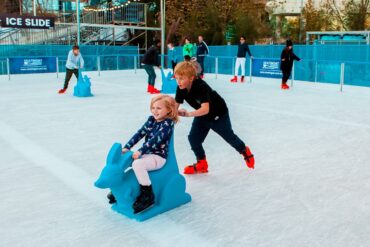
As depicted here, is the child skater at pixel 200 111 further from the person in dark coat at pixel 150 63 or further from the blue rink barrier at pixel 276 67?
the blue rink barrier at pixel 276 67

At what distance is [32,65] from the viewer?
17.2 m

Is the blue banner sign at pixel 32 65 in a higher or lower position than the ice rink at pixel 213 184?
higher

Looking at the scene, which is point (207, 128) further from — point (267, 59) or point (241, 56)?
point (267, 59)

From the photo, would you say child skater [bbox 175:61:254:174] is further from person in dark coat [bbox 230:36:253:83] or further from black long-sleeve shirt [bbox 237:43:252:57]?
black long-sleeve shirt [bbox 237:43:252:57]

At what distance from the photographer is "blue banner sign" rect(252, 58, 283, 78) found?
14541mm

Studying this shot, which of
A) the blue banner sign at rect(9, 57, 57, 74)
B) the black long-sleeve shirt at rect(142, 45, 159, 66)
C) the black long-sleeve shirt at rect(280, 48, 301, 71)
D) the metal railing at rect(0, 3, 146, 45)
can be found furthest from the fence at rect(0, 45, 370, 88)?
the black long-sleeve shirt at rect(142, 45, 159, 66)

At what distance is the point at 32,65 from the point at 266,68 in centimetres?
942

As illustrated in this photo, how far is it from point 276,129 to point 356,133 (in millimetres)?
1153

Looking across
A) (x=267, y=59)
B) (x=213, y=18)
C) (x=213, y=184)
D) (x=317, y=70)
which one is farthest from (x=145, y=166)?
(x=213, y=18)

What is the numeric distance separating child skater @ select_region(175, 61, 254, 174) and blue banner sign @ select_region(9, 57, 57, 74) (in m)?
14.5

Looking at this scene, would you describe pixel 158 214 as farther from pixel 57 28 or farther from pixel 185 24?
pixel 185 24

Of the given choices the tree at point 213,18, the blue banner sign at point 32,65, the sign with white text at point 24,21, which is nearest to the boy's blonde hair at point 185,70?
the blue banner sign at point 32,65

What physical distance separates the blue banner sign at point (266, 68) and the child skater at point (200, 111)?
10.8m

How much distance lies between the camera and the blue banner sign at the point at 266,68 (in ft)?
47.7
